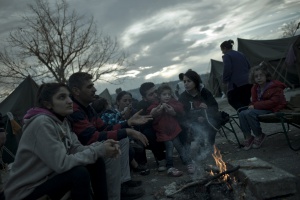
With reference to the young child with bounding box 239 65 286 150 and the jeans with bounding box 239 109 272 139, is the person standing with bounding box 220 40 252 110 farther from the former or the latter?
the jeans with bounding box 239 109 272 139

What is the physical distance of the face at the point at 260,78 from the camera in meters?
5.15

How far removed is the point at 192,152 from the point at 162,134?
0.93 metres

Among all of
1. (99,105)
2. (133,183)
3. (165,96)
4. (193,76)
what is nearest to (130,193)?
(133,183)

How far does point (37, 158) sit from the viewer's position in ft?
8.25

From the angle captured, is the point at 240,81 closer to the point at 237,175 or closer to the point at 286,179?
the point at 237,175

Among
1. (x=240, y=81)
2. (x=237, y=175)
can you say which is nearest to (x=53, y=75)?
(x=240, y=81)

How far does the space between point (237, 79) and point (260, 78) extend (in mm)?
1226

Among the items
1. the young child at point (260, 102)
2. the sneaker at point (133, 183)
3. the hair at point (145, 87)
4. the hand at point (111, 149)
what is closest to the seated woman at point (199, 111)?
the young child at point (260, 102)

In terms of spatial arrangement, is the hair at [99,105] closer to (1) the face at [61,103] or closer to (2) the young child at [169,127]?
(2) the young child at [169,127]

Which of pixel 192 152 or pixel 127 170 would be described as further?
pixel 192 152

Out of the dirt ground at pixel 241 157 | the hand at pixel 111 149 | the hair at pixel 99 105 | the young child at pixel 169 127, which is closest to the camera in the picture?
the hand at pixel 111 149

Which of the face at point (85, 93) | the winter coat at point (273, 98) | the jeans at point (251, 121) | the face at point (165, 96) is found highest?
the face at point (85, 93)

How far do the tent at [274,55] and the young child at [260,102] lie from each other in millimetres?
10560

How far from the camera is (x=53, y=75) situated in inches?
922
